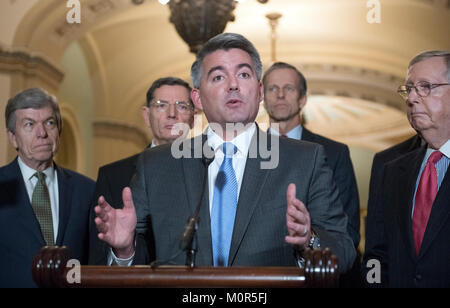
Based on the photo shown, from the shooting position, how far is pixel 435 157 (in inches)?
103

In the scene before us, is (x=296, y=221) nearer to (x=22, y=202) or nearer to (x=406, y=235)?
(x=406, y=235)

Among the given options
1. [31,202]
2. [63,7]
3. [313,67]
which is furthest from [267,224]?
[313,67]

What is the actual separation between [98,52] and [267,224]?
9.44 m

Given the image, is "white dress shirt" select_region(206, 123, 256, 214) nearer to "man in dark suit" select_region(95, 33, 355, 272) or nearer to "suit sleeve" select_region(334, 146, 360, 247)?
"man in dark suit" select_region(95, 33, 355, 272)

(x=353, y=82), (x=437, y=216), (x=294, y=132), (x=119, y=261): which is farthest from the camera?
(x=353, y=82)

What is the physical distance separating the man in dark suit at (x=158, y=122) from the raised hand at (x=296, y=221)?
163 centimetres

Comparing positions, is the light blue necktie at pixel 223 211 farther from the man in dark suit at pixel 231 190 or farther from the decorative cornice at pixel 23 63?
the decorative cornice at pixel 23 63

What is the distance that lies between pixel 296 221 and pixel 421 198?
3.28ft

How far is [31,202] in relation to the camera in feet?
10.1

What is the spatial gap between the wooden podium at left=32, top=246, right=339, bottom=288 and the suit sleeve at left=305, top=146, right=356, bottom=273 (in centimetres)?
36

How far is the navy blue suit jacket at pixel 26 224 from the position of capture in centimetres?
292

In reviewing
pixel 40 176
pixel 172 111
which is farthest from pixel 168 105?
pixel 40 176
